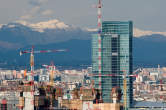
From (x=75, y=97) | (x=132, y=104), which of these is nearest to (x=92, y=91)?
(x=75, y=97)

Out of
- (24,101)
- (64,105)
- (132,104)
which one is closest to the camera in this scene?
(24,101)

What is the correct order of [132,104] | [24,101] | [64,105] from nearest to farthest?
[24,101]
[64,105]
[132,104]

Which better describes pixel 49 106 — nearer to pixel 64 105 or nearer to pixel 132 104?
pixel 64 105

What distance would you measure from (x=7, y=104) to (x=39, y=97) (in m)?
9.03

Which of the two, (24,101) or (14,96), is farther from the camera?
(14,96)

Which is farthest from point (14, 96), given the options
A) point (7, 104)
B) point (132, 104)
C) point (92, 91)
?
point (132, 104)

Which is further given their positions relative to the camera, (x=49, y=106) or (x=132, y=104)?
(x=132, y=104)

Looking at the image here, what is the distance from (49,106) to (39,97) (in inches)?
98.0

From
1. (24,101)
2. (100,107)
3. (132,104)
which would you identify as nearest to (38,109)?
(24,101)

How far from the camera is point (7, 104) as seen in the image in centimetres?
13350

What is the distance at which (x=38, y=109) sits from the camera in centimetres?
12256

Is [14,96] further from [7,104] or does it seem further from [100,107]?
[100,107]

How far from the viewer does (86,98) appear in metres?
129

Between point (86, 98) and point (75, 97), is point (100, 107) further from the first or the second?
point (75, 97)
